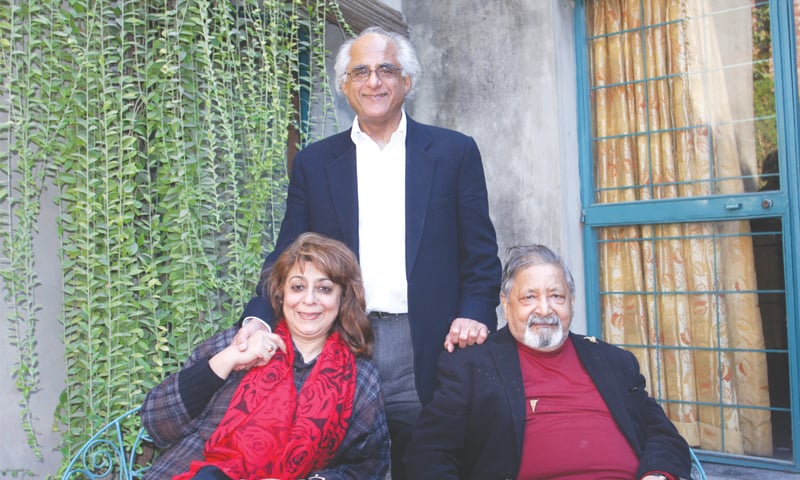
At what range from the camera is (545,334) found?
1987 mm

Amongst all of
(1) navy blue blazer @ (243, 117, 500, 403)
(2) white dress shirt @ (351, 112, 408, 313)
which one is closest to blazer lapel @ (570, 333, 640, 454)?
Result: (1) navy blue blazer @ (243, 117, 500, 403)

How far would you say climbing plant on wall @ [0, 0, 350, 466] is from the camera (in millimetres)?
2197

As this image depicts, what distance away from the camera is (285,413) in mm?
1852

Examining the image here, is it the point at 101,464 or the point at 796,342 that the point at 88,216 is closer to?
the point at 101,464

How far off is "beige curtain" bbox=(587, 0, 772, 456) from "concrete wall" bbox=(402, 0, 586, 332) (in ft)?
0.65

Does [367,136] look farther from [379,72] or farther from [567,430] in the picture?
[567,430]

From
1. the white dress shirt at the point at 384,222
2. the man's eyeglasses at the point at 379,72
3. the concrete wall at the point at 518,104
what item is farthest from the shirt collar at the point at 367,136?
the concrete wall at the point at 518,104

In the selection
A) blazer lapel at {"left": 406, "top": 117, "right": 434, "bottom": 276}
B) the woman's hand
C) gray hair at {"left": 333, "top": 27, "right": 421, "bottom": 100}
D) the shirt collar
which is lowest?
the woman's hand

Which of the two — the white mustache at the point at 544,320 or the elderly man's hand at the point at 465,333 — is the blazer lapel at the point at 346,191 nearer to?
the elderly man's hand at the point at 465,333

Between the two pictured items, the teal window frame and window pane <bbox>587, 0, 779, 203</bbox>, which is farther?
window pane <bbox>587, 0, 779, 203</bbox>

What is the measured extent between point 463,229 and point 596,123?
1.98m

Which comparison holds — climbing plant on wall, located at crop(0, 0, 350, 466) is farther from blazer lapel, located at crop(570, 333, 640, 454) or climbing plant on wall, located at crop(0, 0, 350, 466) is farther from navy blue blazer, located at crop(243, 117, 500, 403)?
blazer lapel, located at crop(570, 333, 640, 454)

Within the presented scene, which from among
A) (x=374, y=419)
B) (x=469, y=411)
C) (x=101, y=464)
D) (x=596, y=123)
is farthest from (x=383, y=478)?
(x=596, y=123)

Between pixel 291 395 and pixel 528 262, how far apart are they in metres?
0.82
